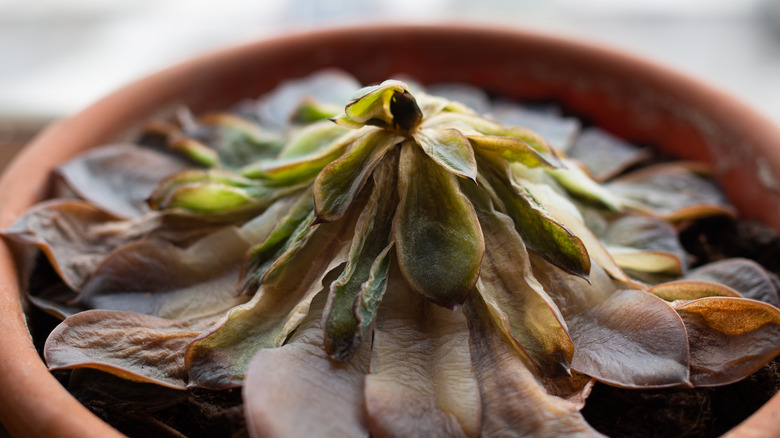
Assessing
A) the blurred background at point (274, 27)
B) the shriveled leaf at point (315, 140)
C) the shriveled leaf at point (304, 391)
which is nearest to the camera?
the shriveled leaf at point (304, 391)

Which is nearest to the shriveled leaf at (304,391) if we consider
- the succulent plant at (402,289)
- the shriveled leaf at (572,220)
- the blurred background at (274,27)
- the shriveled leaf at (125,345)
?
the succulent plant at (402,289)

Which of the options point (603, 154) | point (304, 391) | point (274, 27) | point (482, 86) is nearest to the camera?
point (304, 391)

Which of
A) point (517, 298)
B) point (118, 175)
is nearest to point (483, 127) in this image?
point (517, 298)

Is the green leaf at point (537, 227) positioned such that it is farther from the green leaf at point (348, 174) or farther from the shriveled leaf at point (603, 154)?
the shriveled leaf at point (603, 154)

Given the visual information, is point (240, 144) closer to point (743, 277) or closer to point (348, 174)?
point (348, 174)

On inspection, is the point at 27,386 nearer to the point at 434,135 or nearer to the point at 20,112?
the point at 434,135

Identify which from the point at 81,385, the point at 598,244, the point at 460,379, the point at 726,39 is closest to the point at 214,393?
the point at 81,385
